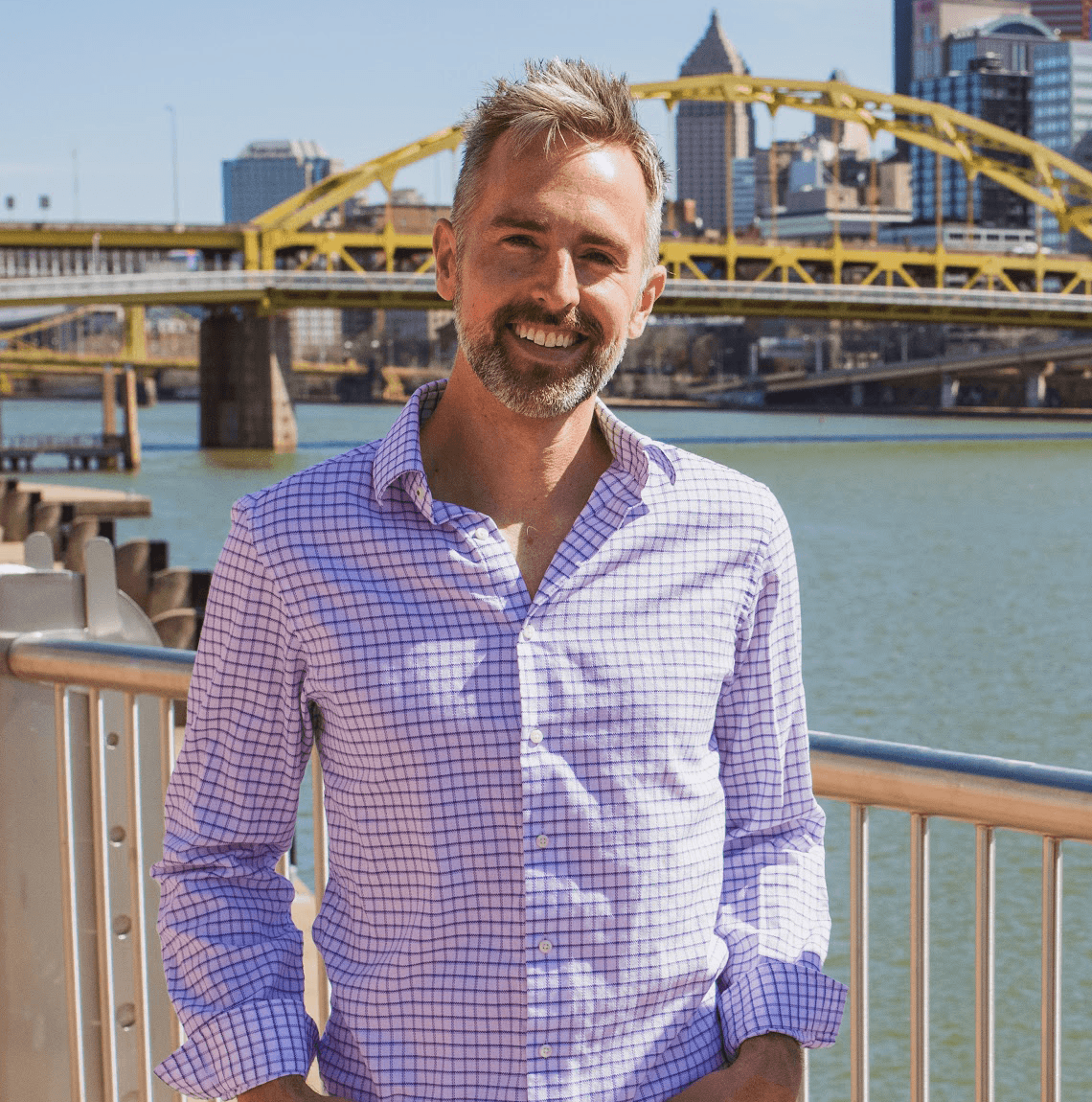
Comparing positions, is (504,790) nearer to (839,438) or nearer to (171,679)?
(171,679)

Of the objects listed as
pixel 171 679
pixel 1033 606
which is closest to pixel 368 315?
pixel 1033 606

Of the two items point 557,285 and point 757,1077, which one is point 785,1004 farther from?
point 557,285

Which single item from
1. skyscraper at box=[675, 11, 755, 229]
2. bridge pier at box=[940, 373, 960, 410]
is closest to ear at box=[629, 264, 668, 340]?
bridge pier at box=[940, 373, 960, 410]

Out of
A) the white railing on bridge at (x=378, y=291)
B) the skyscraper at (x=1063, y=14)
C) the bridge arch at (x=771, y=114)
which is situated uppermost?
the skyscraper at (x=1063, y=14)

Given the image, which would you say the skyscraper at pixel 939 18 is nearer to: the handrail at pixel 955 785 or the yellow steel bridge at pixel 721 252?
the yellow steel bridge at pixel 721 252

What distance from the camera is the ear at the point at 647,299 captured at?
1.51 m

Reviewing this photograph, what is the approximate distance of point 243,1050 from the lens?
1.36 metres

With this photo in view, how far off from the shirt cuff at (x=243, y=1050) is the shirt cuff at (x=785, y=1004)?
34 centimetres

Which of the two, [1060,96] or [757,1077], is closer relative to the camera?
[757,1077]

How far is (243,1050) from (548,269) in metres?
0.65

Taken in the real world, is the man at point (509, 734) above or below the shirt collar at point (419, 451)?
below

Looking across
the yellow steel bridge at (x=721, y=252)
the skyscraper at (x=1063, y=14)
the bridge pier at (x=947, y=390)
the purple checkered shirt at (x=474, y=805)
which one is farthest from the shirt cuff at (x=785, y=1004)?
the skyscraper at (x=1063, y=14)

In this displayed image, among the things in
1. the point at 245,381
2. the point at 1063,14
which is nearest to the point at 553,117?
the point at 245,381

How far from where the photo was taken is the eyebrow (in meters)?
1.41
